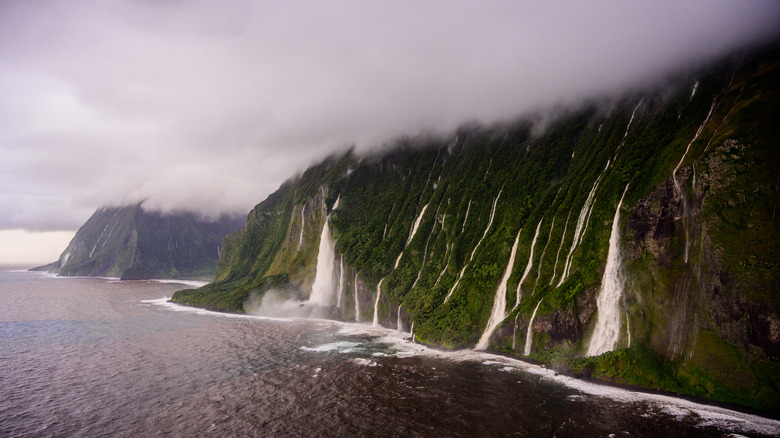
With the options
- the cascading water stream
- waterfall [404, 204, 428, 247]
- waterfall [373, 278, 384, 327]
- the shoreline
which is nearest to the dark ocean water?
the shoreline

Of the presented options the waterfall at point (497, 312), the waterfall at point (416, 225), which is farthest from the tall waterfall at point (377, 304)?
the waterfall at point (497, 312)

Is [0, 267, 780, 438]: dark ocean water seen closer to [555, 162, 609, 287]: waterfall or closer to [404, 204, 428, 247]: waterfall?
[555, 162, 609, 287]: waterfall

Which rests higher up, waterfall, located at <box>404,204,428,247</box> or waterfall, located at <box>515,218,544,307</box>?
waterfall, located at <box>404,204,428,247</box>

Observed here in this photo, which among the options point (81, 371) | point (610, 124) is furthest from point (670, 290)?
point (81, 371)

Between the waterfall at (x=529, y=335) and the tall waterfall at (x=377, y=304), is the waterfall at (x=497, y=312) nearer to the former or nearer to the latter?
the waterfall at (x=529, y=335)

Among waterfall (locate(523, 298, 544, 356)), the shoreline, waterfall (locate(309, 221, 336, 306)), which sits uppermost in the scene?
waterfall (locate(309, 221, 336, 306))

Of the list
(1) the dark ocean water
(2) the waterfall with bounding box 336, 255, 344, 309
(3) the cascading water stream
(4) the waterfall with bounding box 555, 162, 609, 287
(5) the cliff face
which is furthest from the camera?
(2) the waterfall with bounding box 336, 255, 344, 309
